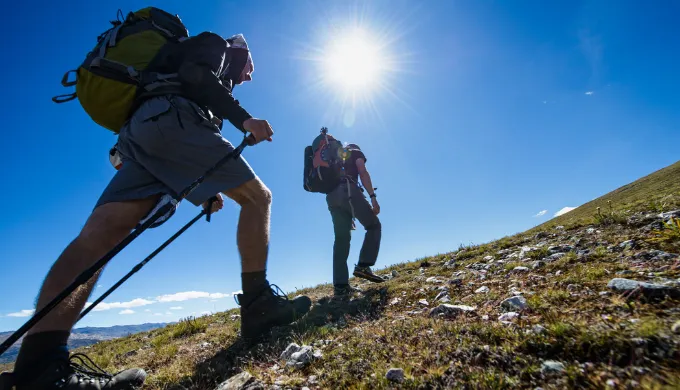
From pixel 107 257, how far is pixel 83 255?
0.60 ft

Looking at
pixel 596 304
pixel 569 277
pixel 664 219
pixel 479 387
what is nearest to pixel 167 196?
pixel 479 387

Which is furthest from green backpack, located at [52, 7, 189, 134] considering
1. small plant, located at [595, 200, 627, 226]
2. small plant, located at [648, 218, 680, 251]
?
small plant, located at [595, 200, 627, 226]

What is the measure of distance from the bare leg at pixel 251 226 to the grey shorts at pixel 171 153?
0.21 meters

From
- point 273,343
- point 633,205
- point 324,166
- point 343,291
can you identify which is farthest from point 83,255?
point 633,205

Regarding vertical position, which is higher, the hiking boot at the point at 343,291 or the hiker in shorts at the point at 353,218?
the hiker in shorts at the point at 353,218

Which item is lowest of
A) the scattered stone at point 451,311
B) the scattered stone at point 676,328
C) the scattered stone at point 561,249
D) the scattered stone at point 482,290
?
the scattered stone at point 676,328

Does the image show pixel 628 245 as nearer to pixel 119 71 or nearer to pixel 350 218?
pixel 350 218

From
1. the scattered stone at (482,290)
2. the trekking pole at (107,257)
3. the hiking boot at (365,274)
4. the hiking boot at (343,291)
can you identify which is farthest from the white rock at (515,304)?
the hiking boot at (365,274)

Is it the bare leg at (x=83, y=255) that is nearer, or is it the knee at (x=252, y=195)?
the bare leg at (x=83, y=255)

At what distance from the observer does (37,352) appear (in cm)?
256

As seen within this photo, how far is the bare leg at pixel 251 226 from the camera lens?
152 inches

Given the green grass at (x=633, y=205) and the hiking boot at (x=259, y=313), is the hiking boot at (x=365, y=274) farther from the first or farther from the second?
the green grass at (x=633, y=205)

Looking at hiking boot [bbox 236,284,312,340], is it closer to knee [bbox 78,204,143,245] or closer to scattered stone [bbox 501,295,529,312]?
knee [bbox 78,204,143,245]

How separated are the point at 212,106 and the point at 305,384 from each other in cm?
325
